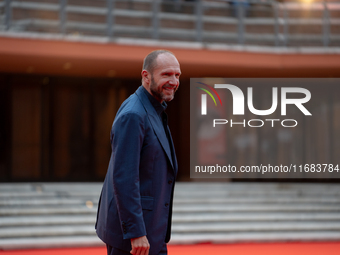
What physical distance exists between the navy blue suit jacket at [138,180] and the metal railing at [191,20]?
25.8ft

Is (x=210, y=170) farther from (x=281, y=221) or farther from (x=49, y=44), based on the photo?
(x=49, y=44)

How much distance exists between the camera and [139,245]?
2121 millimetres

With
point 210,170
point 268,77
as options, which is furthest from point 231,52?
point 210,170

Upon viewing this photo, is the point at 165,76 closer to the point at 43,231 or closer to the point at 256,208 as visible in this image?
the point at 43,231

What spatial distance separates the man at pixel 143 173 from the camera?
2.12 metres

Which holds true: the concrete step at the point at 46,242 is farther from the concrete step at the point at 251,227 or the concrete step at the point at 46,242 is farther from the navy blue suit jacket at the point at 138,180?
the navy blue suit jacket at the point at 138,180

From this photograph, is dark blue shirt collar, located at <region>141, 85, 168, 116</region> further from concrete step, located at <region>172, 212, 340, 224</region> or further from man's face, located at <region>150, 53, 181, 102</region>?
concrete step, located at <region>172, 212, 340, 224</region>

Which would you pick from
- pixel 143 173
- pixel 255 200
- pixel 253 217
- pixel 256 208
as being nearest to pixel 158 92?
pixel 143 173

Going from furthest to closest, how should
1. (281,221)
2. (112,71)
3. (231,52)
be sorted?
(112,71) < (231,52) < (281,221)

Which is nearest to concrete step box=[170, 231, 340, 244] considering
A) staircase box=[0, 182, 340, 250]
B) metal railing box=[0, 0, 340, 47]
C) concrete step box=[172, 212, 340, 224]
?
staircase box=[0, 182, 340, 250]

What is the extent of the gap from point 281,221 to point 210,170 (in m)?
3.69

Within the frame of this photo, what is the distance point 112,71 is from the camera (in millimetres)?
11352

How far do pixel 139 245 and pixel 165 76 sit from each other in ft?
2.93

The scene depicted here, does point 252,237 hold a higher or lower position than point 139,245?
lower
